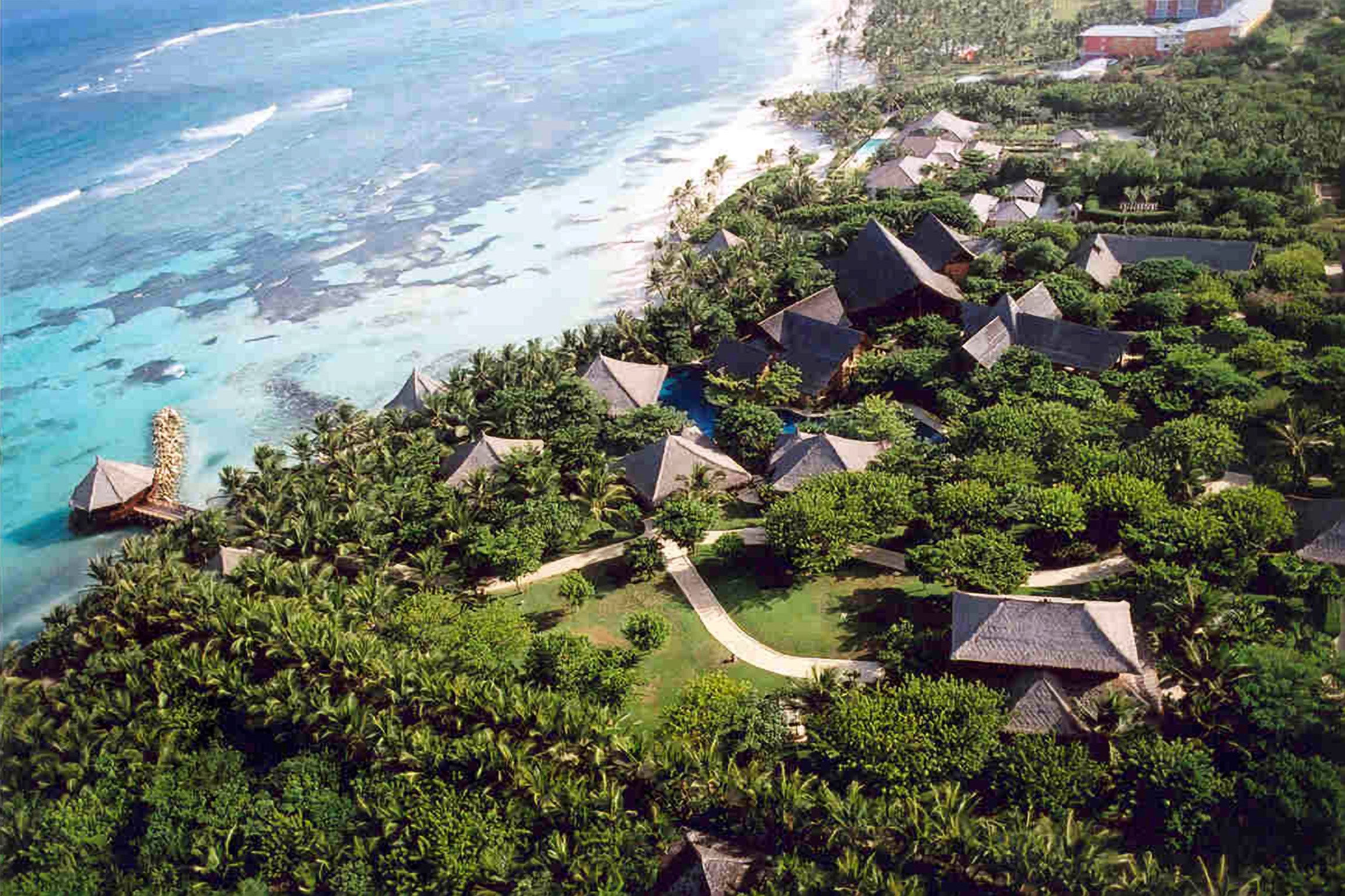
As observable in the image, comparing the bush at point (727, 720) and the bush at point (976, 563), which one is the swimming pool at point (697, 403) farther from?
the bush at point (727, 720)

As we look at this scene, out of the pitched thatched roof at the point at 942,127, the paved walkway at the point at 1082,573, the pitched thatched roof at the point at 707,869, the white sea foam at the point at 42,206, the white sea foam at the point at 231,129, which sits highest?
the white sea foam at the point at 231,129

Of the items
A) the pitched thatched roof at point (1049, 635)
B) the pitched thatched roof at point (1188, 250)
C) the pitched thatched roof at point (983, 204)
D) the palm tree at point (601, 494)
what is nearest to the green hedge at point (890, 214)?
the pitched thatched roof at point (983, 204)

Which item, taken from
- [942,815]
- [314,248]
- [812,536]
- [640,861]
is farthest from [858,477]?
[314,248]

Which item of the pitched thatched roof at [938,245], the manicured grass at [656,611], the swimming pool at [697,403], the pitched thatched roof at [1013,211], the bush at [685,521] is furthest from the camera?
the pitched thatched roof at [1013,211]

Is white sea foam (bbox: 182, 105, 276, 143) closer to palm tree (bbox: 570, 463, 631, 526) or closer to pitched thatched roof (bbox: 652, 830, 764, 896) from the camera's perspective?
palm tree (bbox: 570, 463, 631, 526)

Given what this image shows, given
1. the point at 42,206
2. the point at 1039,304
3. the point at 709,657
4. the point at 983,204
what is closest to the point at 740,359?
the point at 1039,304
